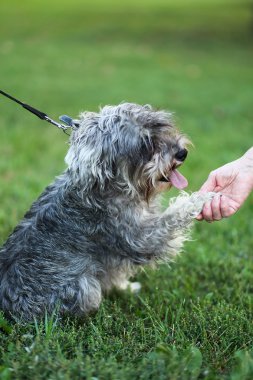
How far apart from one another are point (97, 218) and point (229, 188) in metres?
1.13

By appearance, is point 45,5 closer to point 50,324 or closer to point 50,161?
point 50,161

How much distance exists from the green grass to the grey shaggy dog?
0.29m

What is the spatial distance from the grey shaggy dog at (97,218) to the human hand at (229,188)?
119mm

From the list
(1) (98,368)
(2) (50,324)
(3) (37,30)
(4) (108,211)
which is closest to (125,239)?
(4) (108,211)

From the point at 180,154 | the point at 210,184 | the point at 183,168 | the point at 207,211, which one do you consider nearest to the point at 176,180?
the point at 180,154

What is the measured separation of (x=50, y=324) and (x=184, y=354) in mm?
1003

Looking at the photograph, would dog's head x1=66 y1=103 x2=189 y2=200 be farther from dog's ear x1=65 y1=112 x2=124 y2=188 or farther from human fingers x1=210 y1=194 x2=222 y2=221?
human fingers x1=210 y1=194 x2=222 y2=221

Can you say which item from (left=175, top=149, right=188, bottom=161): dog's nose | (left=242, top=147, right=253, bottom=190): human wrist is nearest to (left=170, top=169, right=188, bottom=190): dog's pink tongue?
(left=175, top=149, right=188, bottom=161): dog's nose

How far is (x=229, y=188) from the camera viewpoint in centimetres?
439

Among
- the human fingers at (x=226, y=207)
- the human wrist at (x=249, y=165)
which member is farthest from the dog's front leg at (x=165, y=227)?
the human wrist at (x=249, y=165)

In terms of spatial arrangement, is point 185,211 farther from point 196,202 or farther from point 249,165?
point 249,165

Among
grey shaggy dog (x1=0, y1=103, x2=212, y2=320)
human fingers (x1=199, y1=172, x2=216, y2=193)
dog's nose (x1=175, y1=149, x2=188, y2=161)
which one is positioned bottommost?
grey shaggy dog (x1=0, y1=103, x2=212, y2=320)

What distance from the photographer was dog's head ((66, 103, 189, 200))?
161 inches

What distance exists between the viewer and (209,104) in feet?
46.2
